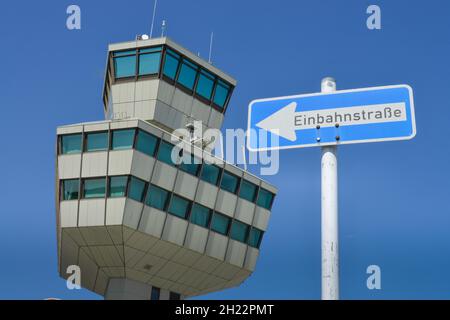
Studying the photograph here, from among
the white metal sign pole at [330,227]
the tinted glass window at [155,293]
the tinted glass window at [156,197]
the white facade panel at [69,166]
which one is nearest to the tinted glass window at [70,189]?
the white facade panel at [69,166]

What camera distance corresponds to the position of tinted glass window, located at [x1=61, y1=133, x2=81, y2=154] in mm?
44906

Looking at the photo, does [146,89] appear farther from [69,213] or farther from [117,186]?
[69,213]

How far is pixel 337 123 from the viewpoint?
23.7 ft

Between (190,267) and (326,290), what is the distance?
1716 inches

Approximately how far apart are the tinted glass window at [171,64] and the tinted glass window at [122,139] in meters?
8.33

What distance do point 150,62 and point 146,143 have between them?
29.3ft

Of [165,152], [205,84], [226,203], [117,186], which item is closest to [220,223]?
[226,203]

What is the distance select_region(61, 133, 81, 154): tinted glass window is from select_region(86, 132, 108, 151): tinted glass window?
797 mm

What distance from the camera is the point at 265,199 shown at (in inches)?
2124

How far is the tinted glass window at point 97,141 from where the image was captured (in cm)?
4419

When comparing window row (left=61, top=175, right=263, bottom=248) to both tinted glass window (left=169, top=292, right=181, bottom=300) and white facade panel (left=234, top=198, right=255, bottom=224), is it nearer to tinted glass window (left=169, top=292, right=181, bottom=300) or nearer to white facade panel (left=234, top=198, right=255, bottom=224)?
white facade panel (left=234, top=198, right=255, bottom=224)

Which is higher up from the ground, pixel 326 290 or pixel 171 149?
pixel 171 149
